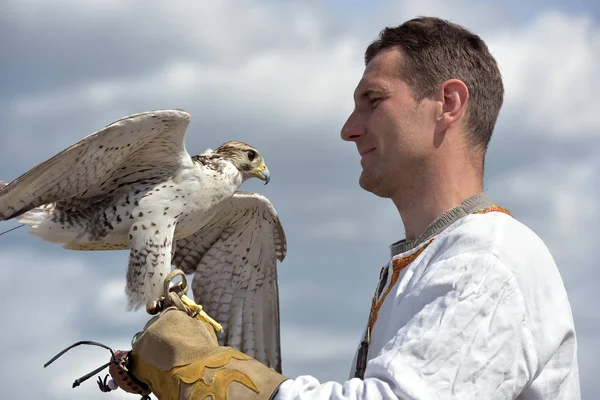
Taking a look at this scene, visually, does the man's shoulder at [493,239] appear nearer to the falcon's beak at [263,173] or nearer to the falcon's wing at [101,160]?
the falcon's wing at [101,160]

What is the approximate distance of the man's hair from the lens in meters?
2.38

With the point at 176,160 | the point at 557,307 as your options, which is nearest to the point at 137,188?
the point at 176,160

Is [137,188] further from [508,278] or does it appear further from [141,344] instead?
[508,278]

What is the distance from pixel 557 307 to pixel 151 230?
11.4 feet

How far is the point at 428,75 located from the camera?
2.37 m

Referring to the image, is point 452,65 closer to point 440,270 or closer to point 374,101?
point 374,101

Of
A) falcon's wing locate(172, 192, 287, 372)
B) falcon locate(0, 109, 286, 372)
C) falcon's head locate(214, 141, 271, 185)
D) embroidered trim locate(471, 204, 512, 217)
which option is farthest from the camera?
falcon's head locate(214, 141, 271, 185)

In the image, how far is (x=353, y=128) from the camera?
240cm

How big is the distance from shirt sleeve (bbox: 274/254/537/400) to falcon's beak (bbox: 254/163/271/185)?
4.43 meters

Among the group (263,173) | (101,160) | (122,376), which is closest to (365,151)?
(122,376)

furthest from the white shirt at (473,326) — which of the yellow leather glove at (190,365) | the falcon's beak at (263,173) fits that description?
the falcon's beak at (263,173)

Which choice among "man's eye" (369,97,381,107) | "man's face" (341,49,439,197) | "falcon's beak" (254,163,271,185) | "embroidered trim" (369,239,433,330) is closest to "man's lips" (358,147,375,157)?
"man's face" (341,49,439,197)

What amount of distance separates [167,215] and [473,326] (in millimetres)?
3673

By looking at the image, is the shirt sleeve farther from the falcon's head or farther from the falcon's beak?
the falcon's beak
